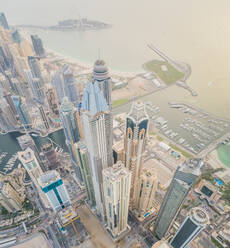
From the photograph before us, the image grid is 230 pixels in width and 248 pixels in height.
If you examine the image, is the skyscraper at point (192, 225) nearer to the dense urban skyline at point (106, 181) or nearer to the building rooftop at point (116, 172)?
the dense urban skyline at point (106, 181)

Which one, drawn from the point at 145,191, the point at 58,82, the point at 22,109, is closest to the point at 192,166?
the point at 145,191

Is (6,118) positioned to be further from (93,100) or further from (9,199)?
(93,100)

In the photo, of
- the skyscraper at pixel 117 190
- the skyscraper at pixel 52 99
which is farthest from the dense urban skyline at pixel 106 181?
the skyscraper at pixel 52 99

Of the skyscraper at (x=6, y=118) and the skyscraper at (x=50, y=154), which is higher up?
the skyscraper at (x=6, y=118)

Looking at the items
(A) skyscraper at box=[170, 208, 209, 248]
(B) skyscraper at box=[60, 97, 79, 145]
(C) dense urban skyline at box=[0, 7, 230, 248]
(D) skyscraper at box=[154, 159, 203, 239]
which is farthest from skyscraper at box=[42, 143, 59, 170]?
(A) skyscraper at box=[170, 208, 209, 248]

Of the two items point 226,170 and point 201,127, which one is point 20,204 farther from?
point 201,127

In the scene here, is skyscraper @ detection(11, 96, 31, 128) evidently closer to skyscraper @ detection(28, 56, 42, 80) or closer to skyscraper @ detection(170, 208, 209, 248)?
skyscraper @ detection(28, 56, 42, 80)
